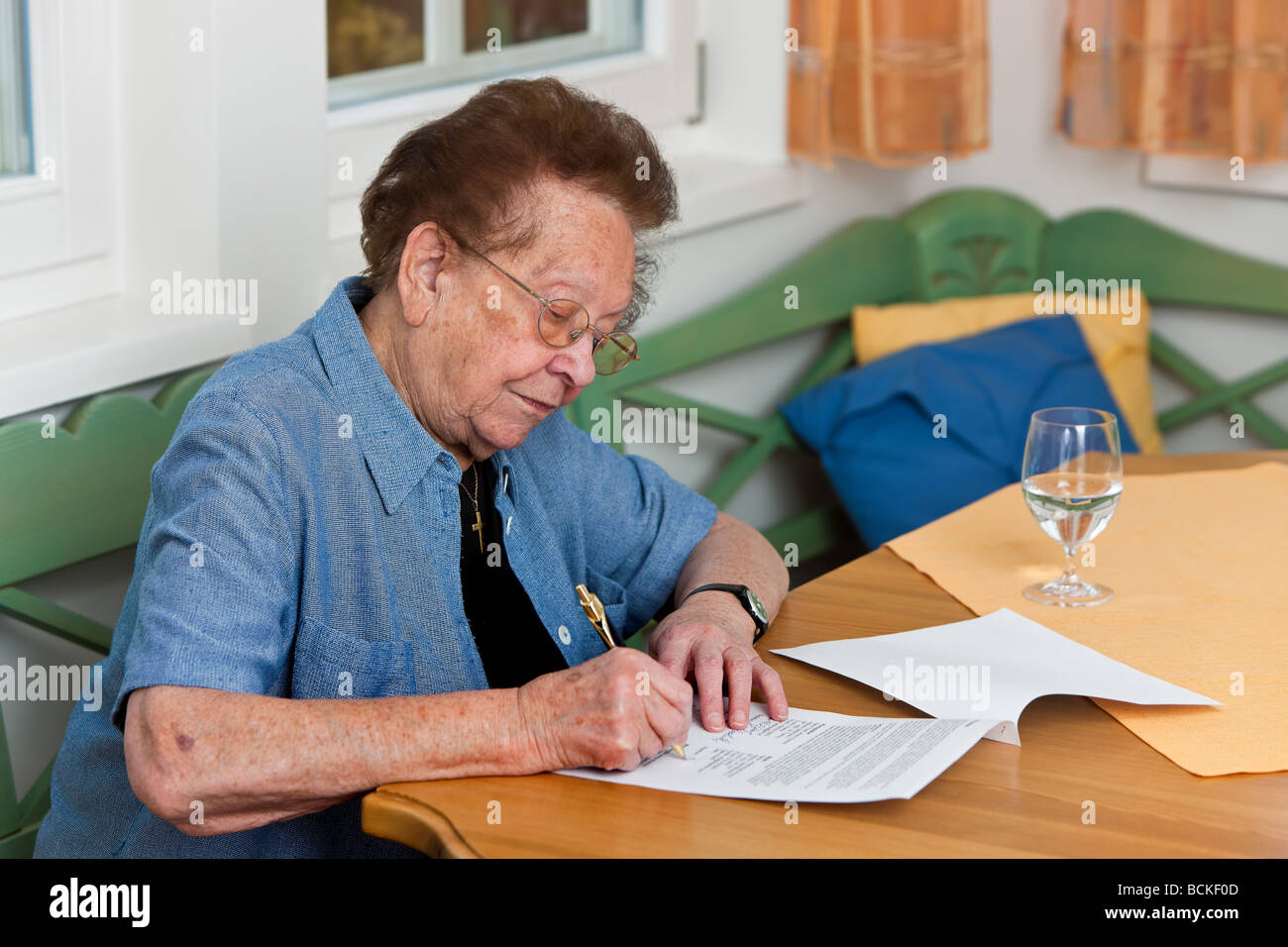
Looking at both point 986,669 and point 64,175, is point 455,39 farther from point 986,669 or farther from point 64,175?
point 986,669

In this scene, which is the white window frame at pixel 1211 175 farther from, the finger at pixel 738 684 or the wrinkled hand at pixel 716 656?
the finger at pixel 738 684

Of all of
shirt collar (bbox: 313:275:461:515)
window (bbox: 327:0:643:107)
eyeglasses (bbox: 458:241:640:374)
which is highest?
window (bbox: 327:0:643:107)

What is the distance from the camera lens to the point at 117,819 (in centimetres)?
133

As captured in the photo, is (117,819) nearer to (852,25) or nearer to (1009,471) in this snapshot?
(1009,471)

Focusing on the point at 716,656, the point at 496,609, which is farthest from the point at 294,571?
the point at 716,656

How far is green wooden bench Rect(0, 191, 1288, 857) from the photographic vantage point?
2.19 metres

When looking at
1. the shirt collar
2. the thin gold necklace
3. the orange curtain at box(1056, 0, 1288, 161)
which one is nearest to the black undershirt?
the thin gold necklace

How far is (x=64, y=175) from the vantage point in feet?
5.62

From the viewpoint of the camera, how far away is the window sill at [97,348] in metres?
1.53

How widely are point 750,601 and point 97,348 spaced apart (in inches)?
31.0

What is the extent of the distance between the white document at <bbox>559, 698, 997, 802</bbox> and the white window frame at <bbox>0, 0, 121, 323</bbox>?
1.02 meters

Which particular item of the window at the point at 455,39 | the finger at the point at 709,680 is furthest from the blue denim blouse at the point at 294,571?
the window at the point at 455,39

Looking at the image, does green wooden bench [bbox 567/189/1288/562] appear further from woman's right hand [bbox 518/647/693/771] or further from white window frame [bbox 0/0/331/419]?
woman's right hand [bbox 518/647/693/771]
